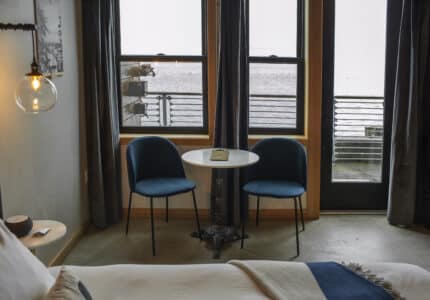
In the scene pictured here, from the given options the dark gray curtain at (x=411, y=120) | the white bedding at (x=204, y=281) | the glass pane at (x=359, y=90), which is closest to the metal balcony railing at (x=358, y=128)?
the glass pane at (x=359, y=90)

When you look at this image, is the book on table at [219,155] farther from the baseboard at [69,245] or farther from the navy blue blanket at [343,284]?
the navy blue blanket at [343,284]

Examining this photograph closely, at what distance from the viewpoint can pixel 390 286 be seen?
1.90 m

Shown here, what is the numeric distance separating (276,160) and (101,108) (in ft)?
4.89

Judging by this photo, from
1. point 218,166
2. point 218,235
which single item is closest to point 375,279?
point 218,166

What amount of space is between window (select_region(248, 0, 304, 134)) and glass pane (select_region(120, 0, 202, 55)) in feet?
1.65

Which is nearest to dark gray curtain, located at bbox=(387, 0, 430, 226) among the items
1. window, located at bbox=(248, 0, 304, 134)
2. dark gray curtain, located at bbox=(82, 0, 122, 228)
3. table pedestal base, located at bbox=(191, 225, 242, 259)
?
window, located at bbox=(248, 0, 304, 134)

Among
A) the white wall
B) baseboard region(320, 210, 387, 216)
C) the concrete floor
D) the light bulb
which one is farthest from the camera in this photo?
baseboard region(320, 210, 387, 216)

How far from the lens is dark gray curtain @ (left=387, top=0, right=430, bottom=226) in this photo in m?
4.19

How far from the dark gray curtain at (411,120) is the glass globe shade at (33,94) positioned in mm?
2978

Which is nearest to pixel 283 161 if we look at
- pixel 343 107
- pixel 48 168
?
pixel 343 107

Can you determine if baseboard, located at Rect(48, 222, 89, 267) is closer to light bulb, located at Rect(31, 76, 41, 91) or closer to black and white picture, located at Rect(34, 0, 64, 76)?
black and white picture, located at Rect(34, 0, 64, 76)

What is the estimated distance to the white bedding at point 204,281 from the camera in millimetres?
1904

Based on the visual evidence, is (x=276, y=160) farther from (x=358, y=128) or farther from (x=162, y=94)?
(x=162, y=94)

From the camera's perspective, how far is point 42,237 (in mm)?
2480
